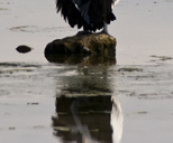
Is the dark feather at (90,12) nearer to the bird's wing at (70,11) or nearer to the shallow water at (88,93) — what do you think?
the bird's wing at (70,11)

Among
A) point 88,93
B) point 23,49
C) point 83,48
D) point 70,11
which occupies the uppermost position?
point 70,11

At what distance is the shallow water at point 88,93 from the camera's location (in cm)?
1037

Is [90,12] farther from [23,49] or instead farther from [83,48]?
[23,49]

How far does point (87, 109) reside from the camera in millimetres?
11820

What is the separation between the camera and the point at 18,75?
14688 millimetres

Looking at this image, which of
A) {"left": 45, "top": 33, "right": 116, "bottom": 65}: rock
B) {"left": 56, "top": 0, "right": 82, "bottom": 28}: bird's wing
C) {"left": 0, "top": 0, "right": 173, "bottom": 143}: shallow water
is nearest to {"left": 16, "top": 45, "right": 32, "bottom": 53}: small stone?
{"left": 0, "top": 0, "right": 173, "bottom": 143}: shallow water

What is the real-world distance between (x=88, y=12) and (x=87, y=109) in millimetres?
6480

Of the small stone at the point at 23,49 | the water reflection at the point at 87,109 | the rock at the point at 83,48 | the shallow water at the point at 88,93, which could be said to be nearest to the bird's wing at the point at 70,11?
the rock at the point at 83,48

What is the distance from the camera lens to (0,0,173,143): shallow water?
10367 mm

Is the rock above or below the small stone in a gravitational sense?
above

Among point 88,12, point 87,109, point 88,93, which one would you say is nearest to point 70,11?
point 88,12

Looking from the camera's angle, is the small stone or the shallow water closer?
the shallow water

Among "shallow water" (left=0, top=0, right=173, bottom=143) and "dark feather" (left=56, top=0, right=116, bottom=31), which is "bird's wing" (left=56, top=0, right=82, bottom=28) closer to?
"dark feather" (left=56, top=0, right=116, bottom=31)

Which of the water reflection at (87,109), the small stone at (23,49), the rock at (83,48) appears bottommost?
the small stone at (23,49)
